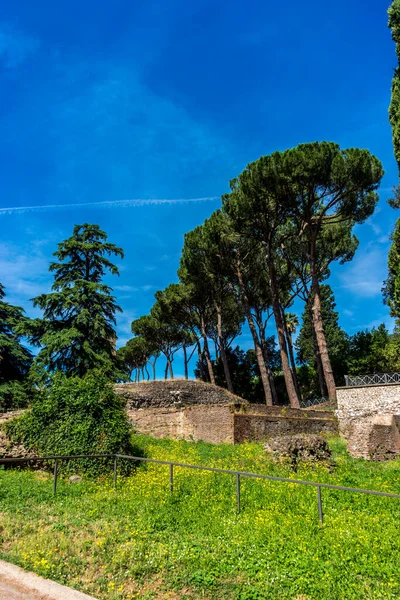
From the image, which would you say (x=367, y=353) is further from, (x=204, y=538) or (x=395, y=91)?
(x=204, y=538)

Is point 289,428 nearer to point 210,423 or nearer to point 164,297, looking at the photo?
point 210,423

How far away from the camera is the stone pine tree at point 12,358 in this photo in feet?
62.6

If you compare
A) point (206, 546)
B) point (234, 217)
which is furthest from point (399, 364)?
point (206, 546)

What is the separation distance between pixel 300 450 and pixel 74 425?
6.53m

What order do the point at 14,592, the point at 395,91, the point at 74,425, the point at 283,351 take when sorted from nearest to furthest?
the point at 14,592 → the point at 74,425 → the point at 395,91 → the point at 283,351

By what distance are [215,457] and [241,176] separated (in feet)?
50.7

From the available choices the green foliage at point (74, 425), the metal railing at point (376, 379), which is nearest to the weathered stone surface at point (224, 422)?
the metal railing at point (376, 379)

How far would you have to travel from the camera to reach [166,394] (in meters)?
19.9

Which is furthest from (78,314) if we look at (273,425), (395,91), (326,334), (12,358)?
(326,334)

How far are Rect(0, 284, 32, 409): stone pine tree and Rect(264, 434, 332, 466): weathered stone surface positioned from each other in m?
12.4

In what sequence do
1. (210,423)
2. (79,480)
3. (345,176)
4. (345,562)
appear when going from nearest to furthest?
(345,562) → (79,480) → (210,423) → (345,176)

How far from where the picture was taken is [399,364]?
23406 mm

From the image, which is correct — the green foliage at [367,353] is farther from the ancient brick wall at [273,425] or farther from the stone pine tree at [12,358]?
the stone pine tree at [12,358]

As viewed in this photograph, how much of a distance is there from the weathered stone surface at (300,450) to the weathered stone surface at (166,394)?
25.1ft
